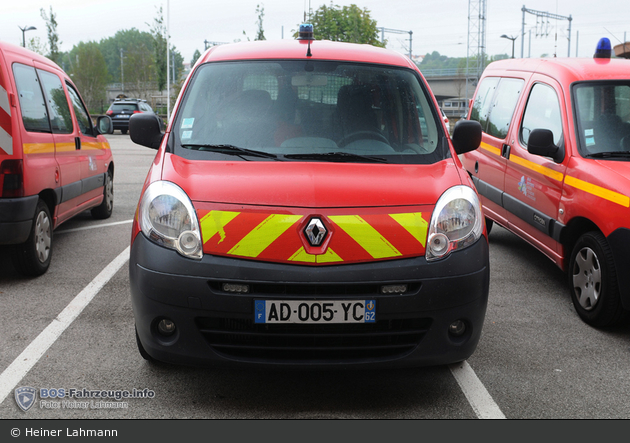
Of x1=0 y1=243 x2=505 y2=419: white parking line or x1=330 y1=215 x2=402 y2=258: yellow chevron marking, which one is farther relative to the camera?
x1=0 y1=243 x2=505 y2=419: white parking line

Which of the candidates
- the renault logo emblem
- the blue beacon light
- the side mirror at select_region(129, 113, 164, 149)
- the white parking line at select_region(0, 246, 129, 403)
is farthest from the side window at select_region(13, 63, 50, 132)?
the blue beacon light

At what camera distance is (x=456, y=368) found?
12.6 feet

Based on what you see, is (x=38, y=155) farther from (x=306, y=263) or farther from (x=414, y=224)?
(x=414, y=224)

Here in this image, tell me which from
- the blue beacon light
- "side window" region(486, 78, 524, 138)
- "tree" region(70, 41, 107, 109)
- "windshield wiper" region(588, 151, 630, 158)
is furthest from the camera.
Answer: "tree" region(70, 41, 107, 109)

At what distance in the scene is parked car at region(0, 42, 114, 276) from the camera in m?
5.13

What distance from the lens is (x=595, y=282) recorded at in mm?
4641

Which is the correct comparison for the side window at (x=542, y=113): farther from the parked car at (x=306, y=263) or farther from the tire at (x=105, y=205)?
the tire at (x=105, y=205)

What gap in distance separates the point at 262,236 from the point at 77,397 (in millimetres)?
1281

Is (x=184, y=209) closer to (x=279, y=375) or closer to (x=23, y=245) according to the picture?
(x=279, y=375)

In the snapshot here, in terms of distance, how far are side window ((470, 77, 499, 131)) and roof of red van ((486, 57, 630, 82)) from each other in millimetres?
898

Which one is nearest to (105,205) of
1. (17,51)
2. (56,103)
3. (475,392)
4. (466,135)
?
(56,103)

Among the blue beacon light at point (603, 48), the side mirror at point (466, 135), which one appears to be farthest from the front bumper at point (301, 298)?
the blue beacon light at point (603, 48)

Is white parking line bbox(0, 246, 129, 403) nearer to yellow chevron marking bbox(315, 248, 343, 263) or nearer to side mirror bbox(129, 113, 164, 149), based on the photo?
side mirror bbox(129, 113, 164, 149)

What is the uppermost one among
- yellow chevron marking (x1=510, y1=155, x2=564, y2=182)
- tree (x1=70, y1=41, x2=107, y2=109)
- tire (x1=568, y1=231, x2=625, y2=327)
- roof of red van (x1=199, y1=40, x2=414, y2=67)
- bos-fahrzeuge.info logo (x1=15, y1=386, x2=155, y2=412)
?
tree (x1=70, y1=41, x2=107, y2=109)
